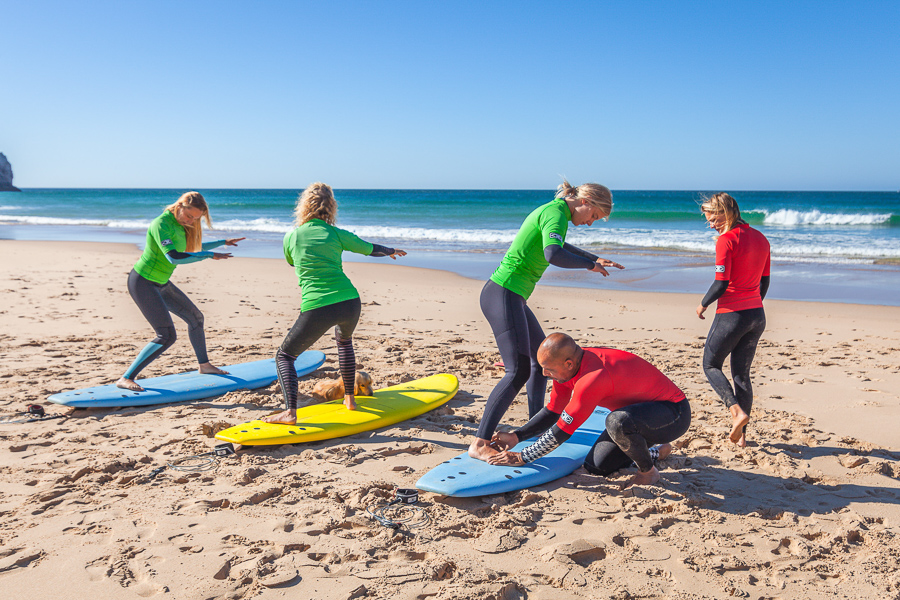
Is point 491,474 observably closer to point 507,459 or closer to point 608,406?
point 507,459

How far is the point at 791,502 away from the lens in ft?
11.2

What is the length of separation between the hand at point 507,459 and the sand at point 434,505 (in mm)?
198

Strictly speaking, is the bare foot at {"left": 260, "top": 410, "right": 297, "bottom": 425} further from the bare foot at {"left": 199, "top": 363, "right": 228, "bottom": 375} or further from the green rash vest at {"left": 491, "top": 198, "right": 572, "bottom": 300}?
the green rash vest at {"left": 491, "top": 198, "right": 572, "bottom": 300}

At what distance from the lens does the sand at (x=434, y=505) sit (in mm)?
2639

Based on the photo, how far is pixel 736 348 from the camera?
4.17 meters

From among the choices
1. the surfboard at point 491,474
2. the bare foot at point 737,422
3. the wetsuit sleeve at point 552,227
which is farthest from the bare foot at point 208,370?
the bare foot at point 737,422

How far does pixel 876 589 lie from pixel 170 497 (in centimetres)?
343

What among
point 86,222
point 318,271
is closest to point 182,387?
point 318,271

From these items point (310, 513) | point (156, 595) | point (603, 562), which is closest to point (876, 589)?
point (603, 562)

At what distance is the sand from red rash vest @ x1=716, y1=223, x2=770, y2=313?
102 centimetres

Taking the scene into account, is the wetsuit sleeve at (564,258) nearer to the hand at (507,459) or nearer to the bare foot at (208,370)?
the hand at (507,459)

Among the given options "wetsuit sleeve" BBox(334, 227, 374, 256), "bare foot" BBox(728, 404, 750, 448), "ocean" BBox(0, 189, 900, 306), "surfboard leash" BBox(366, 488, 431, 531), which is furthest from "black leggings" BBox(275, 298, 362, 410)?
"ocean" BBox(0, 189, 900, 306)

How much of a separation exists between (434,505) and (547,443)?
0.70 m

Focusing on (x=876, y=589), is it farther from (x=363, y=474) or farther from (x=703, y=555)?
(x=363, y=474)
